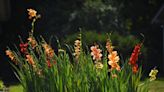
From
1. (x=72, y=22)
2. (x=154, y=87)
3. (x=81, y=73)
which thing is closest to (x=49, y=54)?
(x=81, y=73)

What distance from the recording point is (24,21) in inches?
850

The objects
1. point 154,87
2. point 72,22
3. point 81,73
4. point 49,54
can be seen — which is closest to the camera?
point 81,73

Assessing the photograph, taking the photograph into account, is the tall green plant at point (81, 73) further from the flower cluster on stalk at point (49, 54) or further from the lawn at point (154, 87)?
the lawn at point (154, 87)

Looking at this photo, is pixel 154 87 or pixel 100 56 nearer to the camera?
pixel 100 56

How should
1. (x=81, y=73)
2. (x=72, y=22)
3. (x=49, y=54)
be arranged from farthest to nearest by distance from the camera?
1. (x=72, y=22)
2. (x=49, y=54)
3. (x=81, y=73)

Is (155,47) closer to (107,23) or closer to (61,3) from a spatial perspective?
(107,23)

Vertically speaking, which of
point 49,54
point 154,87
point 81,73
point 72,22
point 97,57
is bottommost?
point 81,73

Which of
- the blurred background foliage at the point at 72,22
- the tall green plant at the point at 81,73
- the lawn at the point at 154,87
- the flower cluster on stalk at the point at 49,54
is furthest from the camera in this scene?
the blurred background foliage at the point at 72,22

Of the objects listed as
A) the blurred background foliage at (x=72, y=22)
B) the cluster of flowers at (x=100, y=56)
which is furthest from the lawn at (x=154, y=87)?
the cluster of flowers at (x=100, y=56)

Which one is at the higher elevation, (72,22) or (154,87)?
(72,22)

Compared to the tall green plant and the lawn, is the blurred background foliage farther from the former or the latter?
the tall green plant

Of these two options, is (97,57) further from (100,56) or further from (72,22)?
(72,22)

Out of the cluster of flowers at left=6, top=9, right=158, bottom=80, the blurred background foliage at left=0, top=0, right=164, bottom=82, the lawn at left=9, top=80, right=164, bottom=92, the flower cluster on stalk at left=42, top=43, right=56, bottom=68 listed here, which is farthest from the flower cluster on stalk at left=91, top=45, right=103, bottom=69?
the blurred background foliage at left=0, top=0, right=164, bottom=82

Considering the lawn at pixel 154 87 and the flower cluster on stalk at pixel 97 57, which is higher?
the lawn at pixel 154 87
